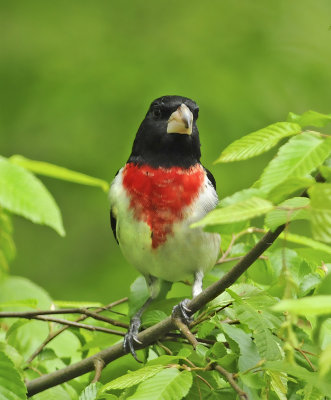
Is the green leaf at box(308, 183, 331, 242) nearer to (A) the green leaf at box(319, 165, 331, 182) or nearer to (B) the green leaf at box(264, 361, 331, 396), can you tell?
(A) the green leaf at box(319, 165, 331, 182)

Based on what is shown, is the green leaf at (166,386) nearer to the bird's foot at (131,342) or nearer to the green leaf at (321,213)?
the green leaf at (321,213)

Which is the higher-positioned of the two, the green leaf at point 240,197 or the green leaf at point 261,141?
the green leaf at point 261,141

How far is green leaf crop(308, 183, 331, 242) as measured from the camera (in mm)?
1410

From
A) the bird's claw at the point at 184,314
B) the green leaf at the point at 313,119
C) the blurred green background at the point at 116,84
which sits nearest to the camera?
the green leaf at the point at 313,119

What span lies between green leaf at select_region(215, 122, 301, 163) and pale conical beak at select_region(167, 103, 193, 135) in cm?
136

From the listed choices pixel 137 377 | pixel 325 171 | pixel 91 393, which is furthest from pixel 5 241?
pixel 325 171

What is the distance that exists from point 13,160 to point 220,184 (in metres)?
3.41

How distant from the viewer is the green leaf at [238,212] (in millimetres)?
1457

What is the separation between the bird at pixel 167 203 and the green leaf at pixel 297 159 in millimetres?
1454

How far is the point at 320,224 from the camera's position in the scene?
1414mm

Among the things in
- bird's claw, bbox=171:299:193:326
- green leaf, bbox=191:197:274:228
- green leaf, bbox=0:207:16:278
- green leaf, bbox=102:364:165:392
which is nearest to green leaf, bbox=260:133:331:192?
green leaf, bbox=191:197:274:228

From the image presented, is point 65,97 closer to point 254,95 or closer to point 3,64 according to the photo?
point 3,64

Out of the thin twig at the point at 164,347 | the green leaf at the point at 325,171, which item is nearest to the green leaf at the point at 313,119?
the green leaf at the point at 325,171

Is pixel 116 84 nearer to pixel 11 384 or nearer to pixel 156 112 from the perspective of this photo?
pixel 156 112
